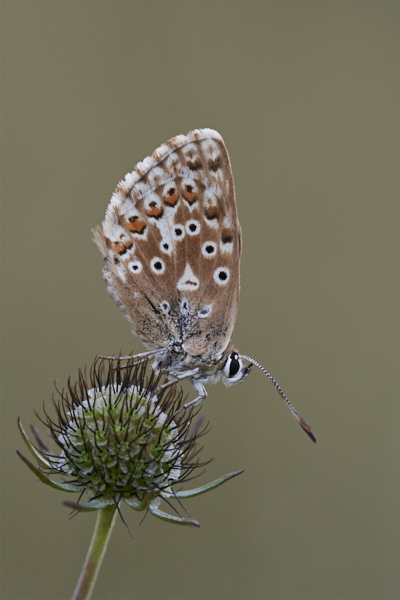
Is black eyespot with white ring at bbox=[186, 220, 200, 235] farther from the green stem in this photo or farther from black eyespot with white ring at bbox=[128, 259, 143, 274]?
the green stem

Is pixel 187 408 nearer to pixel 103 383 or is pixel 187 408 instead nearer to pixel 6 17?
pixel 103 383

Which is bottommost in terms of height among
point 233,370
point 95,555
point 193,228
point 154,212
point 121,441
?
point 95,555

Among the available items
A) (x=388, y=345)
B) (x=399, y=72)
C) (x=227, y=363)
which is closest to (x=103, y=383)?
(x=227, y=363)

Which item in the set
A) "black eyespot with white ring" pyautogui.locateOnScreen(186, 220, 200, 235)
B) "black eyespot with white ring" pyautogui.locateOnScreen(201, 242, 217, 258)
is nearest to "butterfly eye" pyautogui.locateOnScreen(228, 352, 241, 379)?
"black eyespot with white ring" pyautogui.locateOnScreen(201, 242, 217, 258)

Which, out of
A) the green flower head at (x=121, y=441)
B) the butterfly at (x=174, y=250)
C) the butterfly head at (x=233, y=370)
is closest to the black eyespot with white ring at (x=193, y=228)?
the butterfly at (x=174, y=250)

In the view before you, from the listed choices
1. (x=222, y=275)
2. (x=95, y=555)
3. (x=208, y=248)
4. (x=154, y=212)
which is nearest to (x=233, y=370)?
(x=222, y=275)

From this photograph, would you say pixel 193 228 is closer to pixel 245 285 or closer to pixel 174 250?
pixel 174 250
